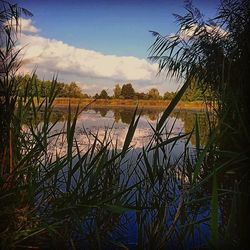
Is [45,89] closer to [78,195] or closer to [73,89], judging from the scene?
[73,89]

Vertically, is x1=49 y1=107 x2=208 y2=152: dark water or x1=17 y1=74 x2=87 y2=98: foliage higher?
x1=17 y1=74 x2=87 y2=98: foliage

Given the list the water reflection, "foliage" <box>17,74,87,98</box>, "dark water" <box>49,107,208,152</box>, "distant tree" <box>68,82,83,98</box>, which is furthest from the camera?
the water reflection

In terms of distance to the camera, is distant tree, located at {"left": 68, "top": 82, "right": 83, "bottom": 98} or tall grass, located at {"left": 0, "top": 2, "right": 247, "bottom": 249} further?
distant tree, located at {"left": 68, "top": 82, "right": 83, "bottom": 98}

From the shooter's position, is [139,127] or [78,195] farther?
[139,127]

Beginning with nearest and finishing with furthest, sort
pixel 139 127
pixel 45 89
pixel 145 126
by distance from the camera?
pixel 45 89
pixel 139 127
pixel 145 126

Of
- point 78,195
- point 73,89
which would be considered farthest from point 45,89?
point 78,195

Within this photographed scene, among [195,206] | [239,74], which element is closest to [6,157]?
[195,206]

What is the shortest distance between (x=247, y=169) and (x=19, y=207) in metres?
1.44

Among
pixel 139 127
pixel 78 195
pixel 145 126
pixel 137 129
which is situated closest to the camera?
pixel 78 195

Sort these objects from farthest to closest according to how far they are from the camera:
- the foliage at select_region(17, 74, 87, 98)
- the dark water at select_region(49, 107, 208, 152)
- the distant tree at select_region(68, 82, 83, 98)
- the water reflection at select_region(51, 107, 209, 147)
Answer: the water reflection at select_region(51, 107, 209, 147)
the dark water at select_region(49, 107, 208, 152)
the distant tree at select_region(68, 82, 83, 98)
the foliage at select_region(17, 74, 87, 98)

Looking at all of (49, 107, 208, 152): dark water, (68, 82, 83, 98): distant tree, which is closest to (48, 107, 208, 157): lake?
(49, 107, 208, 152): dark water

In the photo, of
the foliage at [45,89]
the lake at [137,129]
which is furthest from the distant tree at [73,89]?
the lake at [137,129]

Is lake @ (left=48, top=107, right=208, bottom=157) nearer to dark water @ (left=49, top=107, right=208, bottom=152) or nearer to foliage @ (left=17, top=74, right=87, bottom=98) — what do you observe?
dark water @ (left=49, top=107, right=208, bottom=152)

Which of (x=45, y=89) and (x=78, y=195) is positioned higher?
(x=45, y=89)
